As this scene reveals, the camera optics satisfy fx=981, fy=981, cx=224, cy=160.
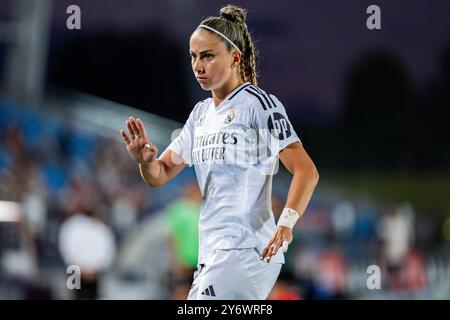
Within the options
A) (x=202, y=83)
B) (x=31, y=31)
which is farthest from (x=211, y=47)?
(x=31, y=31)

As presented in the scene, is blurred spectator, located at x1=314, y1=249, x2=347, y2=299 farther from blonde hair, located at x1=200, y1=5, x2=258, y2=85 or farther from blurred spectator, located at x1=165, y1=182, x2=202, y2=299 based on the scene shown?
blonde hair, located at x1=200, y1=5, x2=258, y2=85

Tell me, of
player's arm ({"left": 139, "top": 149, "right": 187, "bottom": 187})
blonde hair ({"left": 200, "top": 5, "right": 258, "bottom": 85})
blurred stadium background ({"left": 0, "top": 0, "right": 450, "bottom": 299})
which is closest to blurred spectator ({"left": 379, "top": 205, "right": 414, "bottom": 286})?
blurred stadium background ({"left": 0, "top": 0, "right": 450, "bottom": 299})

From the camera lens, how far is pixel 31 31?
48.4 ft

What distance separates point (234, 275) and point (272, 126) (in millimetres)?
749

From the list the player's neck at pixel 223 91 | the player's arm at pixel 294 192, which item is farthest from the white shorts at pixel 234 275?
the player's neck at pixel 223 91

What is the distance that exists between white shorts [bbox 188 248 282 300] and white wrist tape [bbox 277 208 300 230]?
0.77 feet

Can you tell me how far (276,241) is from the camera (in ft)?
15.1

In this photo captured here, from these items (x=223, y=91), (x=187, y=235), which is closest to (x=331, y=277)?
(x=187, y=235)

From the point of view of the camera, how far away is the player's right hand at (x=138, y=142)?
16.0ft

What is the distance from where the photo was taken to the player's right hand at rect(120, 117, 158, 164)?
4871mm

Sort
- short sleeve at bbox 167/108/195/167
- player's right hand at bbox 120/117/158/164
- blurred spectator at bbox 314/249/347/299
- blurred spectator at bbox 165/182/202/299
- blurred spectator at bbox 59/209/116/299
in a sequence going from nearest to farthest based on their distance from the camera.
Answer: player's right hand at bbox 120/117/158/164
short sleeve at bbox 167/108/195/167
blurred spectator at bbox 165/182/202/299
blurred spectator at bbox 59/209/116/299
blurred spectator at bbox 314/249/347/299
